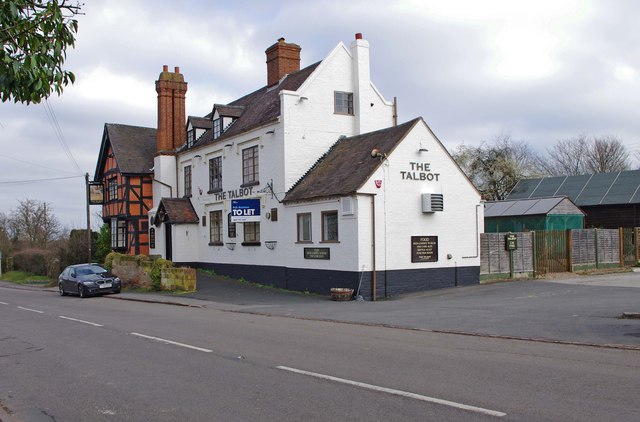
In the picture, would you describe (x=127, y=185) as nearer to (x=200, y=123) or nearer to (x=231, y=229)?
(x=200, y=123)

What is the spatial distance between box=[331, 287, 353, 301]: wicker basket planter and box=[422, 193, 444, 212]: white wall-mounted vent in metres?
4.38

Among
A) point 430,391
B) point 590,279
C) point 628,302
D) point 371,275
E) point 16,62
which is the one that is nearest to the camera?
point 16,62

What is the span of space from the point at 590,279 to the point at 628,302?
9.15 m

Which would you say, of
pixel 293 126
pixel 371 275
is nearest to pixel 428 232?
pixel 371 275

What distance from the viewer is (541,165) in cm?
6725

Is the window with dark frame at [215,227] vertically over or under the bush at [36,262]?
over

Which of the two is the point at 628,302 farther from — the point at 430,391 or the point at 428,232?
the point at 430,391

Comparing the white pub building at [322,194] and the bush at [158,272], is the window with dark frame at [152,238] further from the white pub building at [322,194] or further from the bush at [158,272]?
the bush at [158,272]

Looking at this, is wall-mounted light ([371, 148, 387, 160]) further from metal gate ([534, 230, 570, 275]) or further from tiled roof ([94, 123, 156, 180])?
tiled roof ([94, 123, 156, 180])

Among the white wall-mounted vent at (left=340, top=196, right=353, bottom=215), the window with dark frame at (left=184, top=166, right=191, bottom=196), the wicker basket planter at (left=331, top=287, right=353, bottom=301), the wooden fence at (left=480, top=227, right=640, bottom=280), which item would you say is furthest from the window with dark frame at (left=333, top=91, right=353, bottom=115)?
the window with dark frame at (left=184, top=166, right=191, bottom=196)

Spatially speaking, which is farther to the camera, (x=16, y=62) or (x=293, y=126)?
(x=293, y=126)

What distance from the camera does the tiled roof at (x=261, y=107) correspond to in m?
28.1

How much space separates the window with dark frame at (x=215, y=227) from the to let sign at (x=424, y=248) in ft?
40.5

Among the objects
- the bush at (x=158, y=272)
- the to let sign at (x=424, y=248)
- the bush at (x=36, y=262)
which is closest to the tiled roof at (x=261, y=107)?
the bush at (x=158, y=272)
